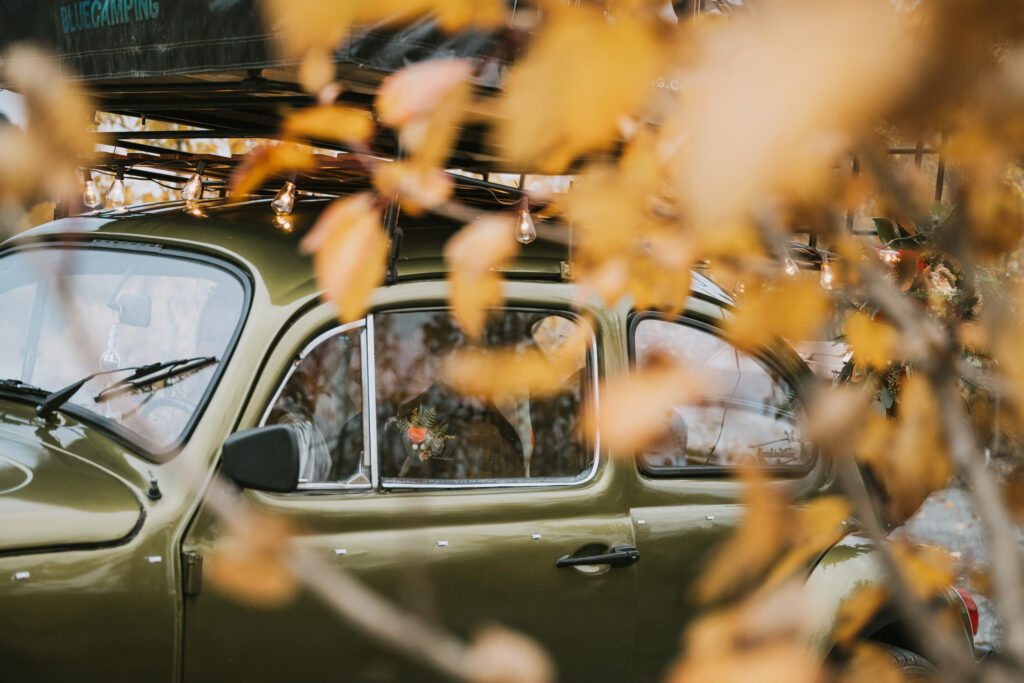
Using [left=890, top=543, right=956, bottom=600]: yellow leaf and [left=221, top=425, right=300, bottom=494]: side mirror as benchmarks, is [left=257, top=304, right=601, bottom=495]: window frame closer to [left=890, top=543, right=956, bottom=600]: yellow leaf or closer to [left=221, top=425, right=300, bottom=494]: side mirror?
[left=221, top=425, right=300, bottom=494]: side mirror

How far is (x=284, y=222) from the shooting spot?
2916 millimetres

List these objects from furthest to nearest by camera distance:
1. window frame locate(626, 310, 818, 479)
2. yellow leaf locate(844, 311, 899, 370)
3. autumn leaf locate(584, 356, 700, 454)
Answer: window frame locate(626, 310, 818, 479), yellow leaf locate(844, 311, 899, 370), autumn leaf locate(584, 356, 700, 454)

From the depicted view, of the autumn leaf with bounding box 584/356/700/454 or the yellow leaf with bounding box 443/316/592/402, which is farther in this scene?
the yellow leaf with bounding box 443/316/592/402

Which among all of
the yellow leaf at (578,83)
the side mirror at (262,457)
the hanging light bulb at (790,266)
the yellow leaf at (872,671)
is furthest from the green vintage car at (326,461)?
the yellow leaf at (578,83)

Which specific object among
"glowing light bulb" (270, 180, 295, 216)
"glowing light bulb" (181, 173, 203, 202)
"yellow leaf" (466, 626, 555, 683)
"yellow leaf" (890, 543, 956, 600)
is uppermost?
"glowing light bulb" (181, 173, 203, 202)

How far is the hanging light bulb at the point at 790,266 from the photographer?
0.96 m

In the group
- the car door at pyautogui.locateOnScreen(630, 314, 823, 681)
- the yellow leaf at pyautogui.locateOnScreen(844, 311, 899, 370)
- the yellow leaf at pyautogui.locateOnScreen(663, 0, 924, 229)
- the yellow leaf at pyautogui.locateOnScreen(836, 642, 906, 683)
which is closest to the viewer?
the yellow leaf at pyautogui.locateOnScreen(663, 0, 924, 229)

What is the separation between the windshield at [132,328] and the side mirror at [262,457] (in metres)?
0.32

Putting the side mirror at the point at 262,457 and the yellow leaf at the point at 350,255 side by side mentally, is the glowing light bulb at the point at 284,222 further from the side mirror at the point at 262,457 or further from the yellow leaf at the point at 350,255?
the yellow leaf at the point at 350,255

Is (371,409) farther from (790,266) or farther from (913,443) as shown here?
(790,266)

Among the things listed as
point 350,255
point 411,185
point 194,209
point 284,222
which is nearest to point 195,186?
point 194,209

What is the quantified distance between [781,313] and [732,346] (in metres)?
2.02

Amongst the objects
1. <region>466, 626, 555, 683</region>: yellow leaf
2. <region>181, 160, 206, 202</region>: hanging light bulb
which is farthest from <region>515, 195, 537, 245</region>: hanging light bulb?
<region>181, 160, 206, 202</region>: hanging light bulb

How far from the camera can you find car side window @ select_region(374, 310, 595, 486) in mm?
2662
